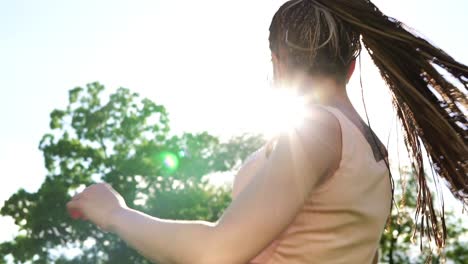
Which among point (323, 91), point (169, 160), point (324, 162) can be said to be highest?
point (169, 160)

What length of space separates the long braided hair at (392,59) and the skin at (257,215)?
0.23m

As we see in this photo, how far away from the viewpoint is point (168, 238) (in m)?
1.86

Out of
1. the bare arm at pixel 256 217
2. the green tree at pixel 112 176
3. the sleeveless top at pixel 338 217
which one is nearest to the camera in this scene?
the bare arm at pixel 256 217

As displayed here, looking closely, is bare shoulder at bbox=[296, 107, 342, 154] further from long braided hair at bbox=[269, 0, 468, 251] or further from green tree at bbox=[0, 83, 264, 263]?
green tree at bbox=[0, 83, 264, 263]

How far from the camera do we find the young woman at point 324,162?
5.94 feet

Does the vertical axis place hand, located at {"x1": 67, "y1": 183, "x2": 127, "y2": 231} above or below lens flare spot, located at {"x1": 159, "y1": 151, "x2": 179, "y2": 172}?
below

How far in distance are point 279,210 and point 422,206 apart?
833 mm

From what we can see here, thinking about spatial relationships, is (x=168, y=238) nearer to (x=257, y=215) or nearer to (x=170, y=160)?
(x=257, y=215)

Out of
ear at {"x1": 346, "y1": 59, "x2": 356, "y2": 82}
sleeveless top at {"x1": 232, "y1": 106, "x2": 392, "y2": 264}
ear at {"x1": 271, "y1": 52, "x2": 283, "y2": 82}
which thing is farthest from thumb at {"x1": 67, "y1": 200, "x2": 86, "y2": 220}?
ear at {"x1": 346, "y1": 59, "x2": 356, "y2": 82}

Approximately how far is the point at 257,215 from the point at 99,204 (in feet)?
1.55

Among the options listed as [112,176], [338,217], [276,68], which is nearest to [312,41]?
[276,68]

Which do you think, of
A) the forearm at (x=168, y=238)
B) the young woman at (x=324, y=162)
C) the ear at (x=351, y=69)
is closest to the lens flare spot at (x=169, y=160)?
the young woman at (x=324, y=162)

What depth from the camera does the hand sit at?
78.7 inches

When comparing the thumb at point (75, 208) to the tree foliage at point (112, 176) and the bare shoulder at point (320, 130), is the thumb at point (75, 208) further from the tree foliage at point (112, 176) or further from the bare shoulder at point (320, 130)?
the tree foliage at point (112, 176)
